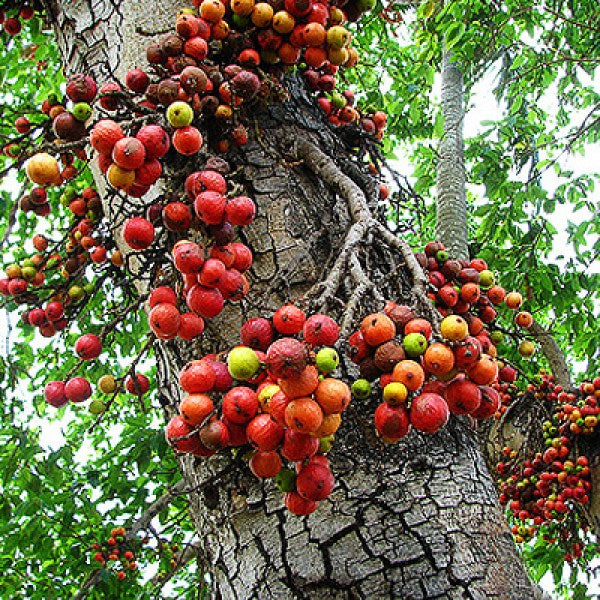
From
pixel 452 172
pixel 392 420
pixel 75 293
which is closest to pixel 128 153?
pixel 392 420

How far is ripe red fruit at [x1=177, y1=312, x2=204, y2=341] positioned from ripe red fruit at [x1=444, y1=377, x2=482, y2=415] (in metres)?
0.61

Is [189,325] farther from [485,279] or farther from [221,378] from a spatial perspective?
[485,279]

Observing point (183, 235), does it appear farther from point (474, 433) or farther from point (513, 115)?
point (513, 115)

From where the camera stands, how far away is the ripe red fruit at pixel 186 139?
5.01 ft

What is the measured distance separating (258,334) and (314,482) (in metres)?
0.34

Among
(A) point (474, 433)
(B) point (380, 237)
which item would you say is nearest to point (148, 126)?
(B) point (380, 237)

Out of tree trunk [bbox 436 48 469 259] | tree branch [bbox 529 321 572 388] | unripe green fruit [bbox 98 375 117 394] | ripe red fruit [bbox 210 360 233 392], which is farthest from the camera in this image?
tree branch [bbox 529 321 572 388]

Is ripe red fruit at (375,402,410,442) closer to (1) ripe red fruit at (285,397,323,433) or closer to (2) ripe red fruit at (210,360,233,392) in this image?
(1) ripe red fruit at (285,397,323,433)

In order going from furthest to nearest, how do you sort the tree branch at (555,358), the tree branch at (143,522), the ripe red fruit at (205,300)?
the tree branch at (555,358), the tree branch at (143,522), the ripe red fruit at (205,300)

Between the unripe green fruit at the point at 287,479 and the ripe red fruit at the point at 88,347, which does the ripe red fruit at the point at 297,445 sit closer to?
the unripe green fruit at the point at 287,479

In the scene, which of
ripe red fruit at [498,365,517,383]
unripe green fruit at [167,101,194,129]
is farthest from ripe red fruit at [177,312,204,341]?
ripe red fruit at [498,365,517,383]

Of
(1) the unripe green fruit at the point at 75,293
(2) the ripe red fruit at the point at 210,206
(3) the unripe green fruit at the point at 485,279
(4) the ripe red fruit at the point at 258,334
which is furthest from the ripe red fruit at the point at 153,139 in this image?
(3) the unripe green fruit at the point at 485,279

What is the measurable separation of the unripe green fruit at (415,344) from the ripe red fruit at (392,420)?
0.12 metres

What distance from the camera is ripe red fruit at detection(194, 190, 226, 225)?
145 centimetres
